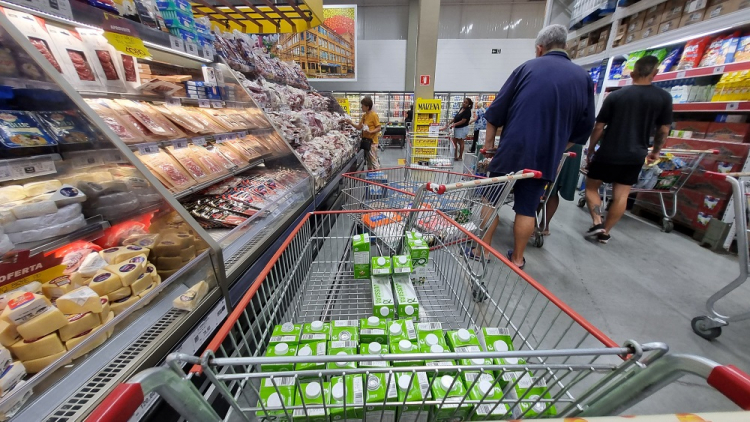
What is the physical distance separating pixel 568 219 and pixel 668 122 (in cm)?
150

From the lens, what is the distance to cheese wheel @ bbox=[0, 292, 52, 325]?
788mm

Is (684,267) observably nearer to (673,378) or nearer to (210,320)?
(673,378)

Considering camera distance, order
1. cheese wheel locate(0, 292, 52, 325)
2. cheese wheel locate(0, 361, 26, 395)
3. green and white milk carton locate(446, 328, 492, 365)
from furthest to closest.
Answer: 1. green and white milk carton locate(446, 328, 492, 365)
2. cheese wheel locate(0, 292, 52, 325)
3. cheese wheel locate(0, 361, 26, 395)

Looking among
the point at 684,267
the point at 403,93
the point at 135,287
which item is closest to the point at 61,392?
the point at 135,287

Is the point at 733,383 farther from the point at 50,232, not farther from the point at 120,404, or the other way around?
the point at 50,232

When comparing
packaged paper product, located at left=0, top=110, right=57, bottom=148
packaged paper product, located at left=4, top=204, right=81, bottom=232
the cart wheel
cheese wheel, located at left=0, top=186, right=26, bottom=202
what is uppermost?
packaged paper product, located at left=0, top=110, right=57, bottom=148

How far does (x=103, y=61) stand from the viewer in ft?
4.76

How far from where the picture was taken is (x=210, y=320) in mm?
1192

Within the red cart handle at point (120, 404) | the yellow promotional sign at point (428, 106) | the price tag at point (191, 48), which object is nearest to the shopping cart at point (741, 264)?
the red cart handle at point (120, 404)

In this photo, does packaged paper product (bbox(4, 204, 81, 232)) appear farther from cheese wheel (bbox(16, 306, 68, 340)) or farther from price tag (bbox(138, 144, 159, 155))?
price tag (bbox(138, 144, 159, 155))

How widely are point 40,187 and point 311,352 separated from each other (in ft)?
3.92

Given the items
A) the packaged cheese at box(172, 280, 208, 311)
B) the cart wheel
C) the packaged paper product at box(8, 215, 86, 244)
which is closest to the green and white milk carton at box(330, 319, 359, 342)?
the packaged cheese at box(172, 280, 208, 311)

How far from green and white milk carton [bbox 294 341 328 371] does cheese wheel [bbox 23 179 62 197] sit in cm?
112

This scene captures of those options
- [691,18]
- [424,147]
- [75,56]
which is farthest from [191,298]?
[691,18]
